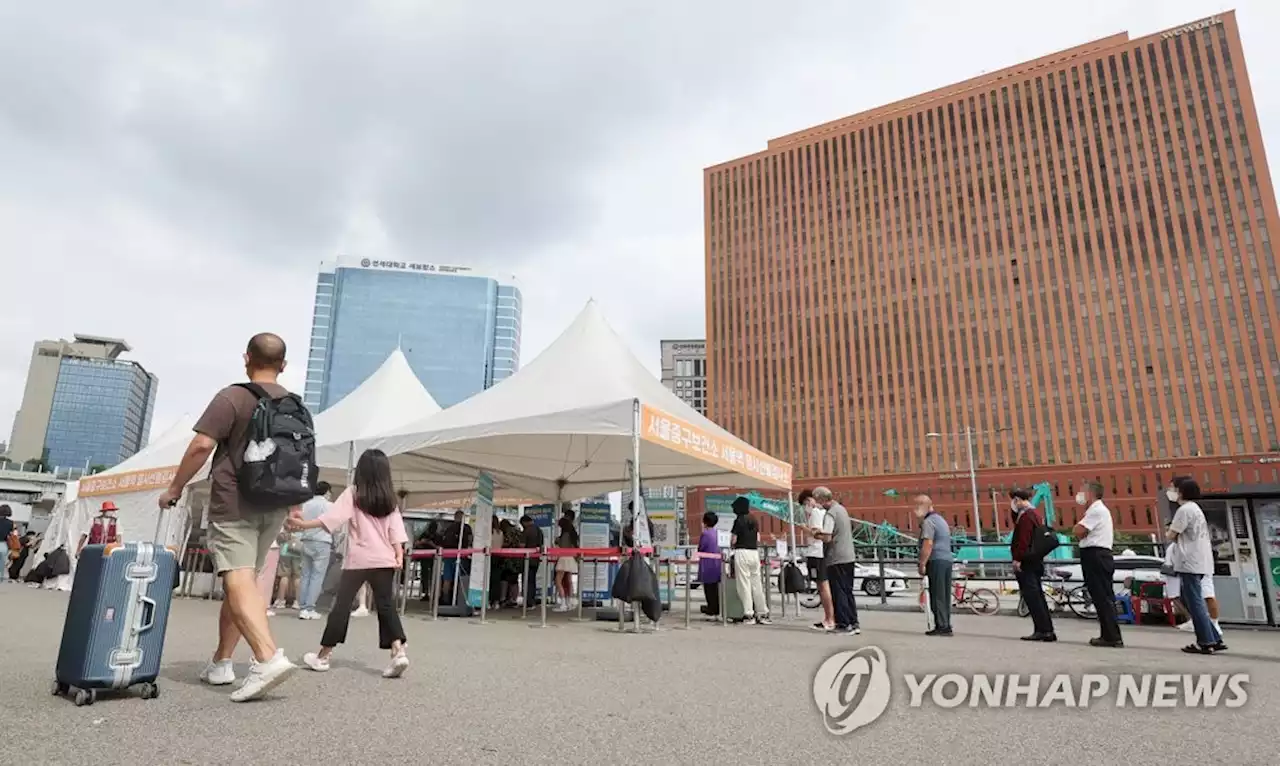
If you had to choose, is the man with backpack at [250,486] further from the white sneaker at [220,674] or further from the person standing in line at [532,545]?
the person standing in line at [532,545]

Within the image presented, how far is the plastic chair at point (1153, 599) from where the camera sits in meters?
10.4

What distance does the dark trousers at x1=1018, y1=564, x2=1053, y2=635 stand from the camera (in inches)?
284

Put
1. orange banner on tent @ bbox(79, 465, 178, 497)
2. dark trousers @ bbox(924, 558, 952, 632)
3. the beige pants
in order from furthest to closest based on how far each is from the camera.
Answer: orange banner on tent @ bbox(79, 465, 178, 497), the beige pants, dark trousers @ bbox(924, 558, 952, 632)

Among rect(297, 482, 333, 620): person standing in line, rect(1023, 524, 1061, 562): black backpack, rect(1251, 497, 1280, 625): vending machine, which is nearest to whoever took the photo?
rect(1023, 524, 1061, 562): black backpack

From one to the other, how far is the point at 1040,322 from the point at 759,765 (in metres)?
90.9

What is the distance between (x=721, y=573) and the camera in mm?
9828

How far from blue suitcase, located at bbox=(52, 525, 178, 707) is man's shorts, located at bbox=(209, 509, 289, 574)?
0.32 metres

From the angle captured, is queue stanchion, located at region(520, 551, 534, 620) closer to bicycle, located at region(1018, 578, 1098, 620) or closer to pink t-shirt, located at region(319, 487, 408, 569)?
pink t-shirt, located at region(319, 487, 408, 569)

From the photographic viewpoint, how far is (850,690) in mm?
4129

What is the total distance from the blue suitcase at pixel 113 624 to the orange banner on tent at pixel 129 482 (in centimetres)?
945

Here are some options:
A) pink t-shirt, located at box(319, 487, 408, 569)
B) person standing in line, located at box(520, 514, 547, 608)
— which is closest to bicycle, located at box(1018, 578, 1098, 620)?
person standing in line, located at box(520, 514, 547, 608)

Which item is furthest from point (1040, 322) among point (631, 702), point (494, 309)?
point (631, 702)

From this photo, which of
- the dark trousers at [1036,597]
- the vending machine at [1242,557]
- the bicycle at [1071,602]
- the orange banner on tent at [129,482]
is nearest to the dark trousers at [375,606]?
the dark trousers at [1036,597]

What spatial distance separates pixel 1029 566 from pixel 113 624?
792 centimetres
